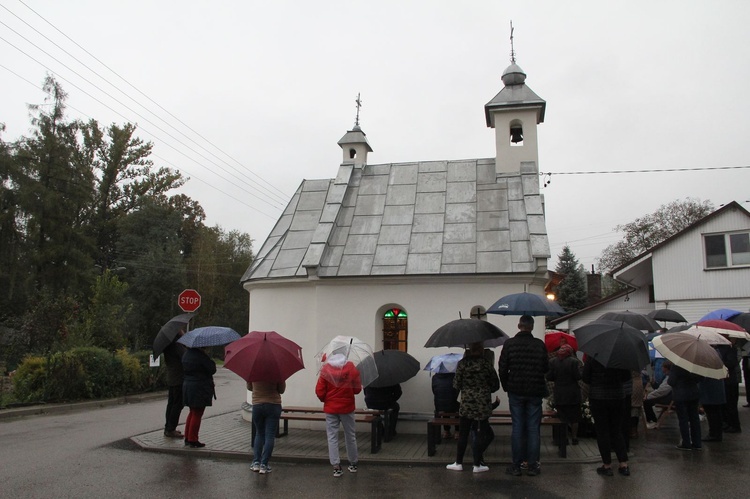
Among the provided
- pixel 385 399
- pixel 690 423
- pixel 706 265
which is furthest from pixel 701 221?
pixel 385 399

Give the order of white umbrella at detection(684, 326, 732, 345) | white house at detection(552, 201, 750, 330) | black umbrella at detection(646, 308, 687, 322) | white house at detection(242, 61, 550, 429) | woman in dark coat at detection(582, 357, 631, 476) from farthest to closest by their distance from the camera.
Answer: white house at detection(552, 201, 750, 330) → black umbrella at detection(646, 308, 687, 322) → white house at detection(242, 61, 550, 429) → white umbrella at detection(684, 326, 732, 345) → woman in dark coat at detection(582, 357, 631, 476)

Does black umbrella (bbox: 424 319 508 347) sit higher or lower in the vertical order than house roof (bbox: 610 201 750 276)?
lower

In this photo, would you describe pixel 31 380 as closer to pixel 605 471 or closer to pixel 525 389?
pixel 525 389

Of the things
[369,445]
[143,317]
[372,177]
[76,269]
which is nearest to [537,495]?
[369,445]

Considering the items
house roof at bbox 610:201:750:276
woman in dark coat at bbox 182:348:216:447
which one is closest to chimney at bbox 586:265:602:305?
house roof at bbox 610:201:750:276

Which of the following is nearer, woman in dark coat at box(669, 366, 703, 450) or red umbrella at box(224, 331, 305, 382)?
red umbrella at box(224, 331, 305, 382)

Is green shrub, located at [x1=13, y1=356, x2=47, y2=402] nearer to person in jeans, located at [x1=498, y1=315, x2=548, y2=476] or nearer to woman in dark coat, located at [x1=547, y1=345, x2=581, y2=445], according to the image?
person in jeans, located at [x1=498, y1=315, x2=548, y2=476]

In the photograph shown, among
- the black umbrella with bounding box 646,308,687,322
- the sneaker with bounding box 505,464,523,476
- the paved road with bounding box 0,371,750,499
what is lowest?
the paved road with bounding box 0,371,750,499

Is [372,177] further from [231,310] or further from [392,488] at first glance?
[231,310]

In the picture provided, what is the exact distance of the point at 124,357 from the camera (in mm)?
21219

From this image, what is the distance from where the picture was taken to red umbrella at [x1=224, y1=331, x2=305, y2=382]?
8.51 metres

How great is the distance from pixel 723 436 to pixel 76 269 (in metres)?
A: 32.4

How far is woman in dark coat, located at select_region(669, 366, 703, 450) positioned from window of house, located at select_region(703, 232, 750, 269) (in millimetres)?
14518

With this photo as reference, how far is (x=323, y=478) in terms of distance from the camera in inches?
340
